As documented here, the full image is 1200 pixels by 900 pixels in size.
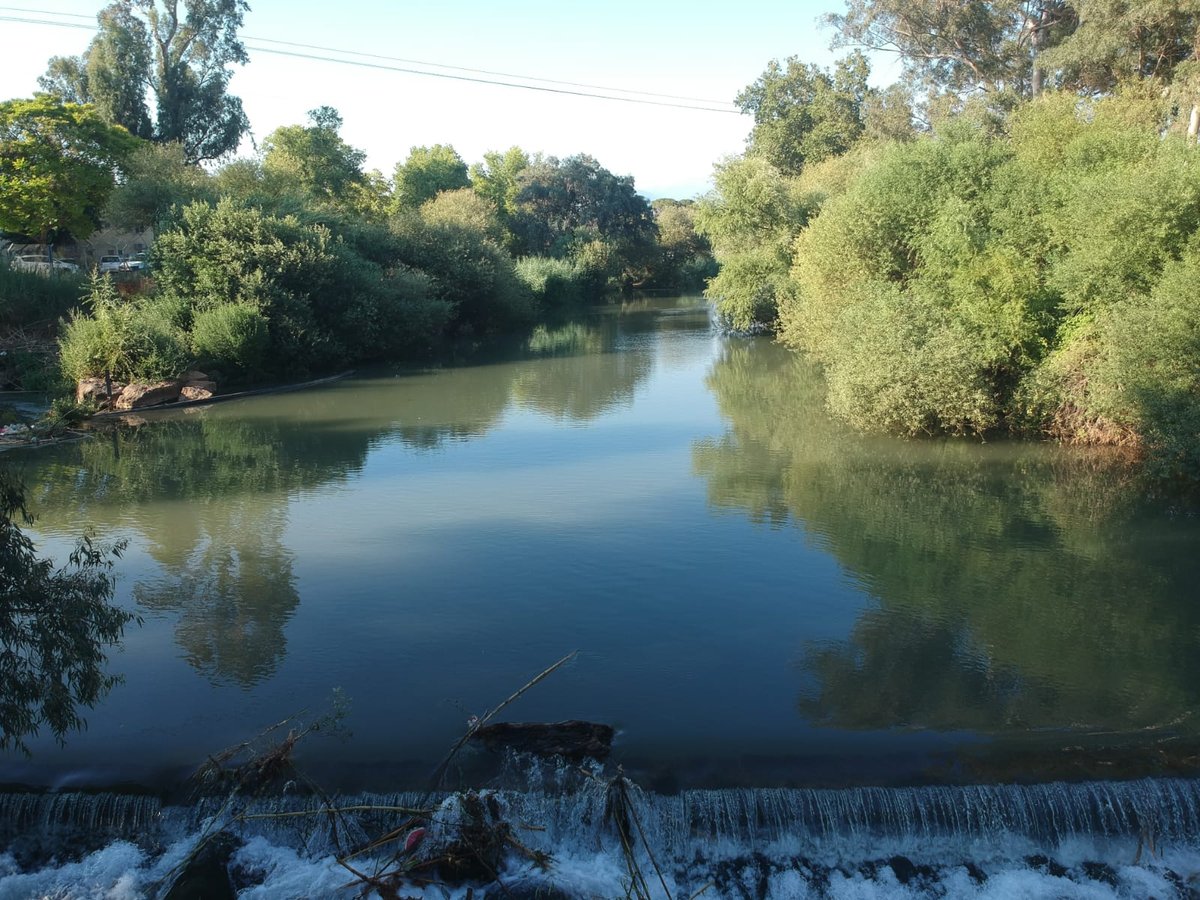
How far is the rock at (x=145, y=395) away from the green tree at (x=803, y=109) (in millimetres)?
41312

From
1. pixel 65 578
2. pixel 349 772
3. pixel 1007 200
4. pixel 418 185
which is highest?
pixel 418 185

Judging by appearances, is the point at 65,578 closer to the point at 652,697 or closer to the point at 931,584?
the point at 652,697

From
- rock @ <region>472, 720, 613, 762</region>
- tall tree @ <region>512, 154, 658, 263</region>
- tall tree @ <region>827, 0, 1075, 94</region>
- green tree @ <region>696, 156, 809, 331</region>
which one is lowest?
rock @ <region>472, 720, 613, 762</region>

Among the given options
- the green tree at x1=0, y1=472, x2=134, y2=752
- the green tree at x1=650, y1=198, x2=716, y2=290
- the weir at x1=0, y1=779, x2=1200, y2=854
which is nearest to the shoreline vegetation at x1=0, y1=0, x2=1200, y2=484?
the weir at x1=0, y1=779, x2=1200, y2=854

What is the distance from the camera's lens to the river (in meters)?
10.6

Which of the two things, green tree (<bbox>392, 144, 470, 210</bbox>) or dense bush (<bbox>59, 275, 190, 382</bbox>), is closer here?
dense bush (<bbox>59, 275, 190, 382</bbox>)

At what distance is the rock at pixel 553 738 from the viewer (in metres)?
10.3

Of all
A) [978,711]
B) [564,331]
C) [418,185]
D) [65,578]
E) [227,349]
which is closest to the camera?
[65,578]

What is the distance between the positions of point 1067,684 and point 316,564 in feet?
38.1

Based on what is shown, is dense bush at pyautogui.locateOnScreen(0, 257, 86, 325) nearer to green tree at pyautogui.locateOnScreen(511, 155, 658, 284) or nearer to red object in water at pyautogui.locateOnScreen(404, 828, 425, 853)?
red object in water at pyautogui.locateOnScreen(404, 828, 425, 853)

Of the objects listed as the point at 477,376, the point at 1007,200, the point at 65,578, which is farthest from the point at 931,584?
the point at 477,376

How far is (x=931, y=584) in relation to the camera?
15289 mm

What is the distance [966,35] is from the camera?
4572 cm

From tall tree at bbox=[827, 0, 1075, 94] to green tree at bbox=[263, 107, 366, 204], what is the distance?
112ft
